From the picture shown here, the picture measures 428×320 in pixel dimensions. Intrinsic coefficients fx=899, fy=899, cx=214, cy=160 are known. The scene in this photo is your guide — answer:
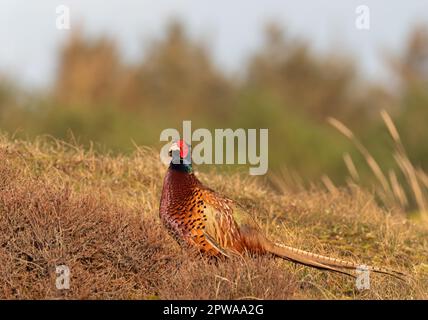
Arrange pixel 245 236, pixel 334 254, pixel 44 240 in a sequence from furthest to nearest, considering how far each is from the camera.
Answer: pixel 334 254
pixel 245 236
pixel 44 240

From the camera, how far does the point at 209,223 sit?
657cm

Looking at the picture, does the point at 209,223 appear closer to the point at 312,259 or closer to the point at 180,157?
the point at 180,157

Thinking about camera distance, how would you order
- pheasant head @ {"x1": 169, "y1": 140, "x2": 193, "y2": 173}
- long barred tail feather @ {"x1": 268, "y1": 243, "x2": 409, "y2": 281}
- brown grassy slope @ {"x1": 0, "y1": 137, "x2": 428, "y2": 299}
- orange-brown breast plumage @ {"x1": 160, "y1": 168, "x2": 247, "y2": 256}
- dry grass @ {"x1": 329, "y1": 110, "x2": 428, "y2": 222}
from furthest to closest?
dry grass @ {"x1": 329, "y1": 110, "x2": 428, "y2": 222}
long barred tail feather @ {"x1": 268, "y1": 243, "x2": 409, "y2": 281}
pheasant head @ {"x1": 169, "y1": 140, "x2": 193, "y2": 173}
orange-brown breast plumage @ {"x1": 160, "y1": 168, "x2": 247, "y2": 256}
brown grassy slope @ {"x1": 0, "y1": 137, "x2": 428, "y2": 299}

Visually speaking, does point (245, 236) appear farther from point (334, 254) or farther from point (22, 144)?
point (22, 144)

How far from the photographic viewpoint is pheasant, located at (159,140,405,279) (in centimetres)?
655

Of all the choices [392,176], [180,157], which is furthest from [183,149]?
[392,176]

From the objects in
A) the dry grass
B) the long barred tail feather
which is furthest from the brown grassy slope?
the dry grass

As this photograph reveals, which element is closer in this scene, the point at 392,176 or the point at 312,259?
the point at 312,259

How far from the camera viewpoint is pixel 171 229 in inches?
259

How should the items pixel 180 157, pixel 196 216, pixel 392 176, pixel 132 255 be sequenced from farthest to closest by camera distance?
1. pixel 392 176
2. pixel 180 157
3. pixel 196 216
4. pixel 132 255

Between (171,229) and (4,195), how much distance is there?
50.3 inches

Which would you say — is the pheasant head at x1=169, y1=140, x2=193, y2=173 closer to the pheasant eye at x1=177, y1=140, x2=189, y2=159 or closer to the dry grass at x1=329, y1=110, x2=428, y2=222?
the pheasant eye at x1=177, y1=140, x2=189, y2=159

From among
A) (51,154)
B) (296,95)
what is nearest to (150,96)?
(296,95)
